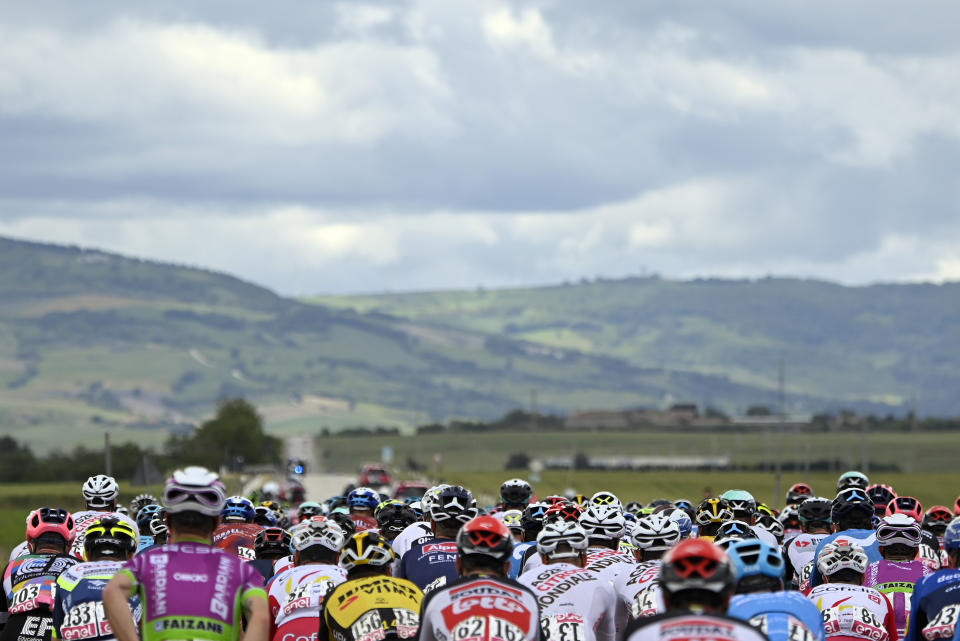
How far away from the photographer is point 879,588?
12.6 m

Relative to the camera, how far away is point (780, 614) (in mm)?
8602

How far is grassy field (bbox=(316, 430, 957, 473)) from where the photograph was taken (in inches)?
5266

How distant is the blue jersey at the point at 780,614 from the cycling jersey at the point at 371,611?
1.98 metres

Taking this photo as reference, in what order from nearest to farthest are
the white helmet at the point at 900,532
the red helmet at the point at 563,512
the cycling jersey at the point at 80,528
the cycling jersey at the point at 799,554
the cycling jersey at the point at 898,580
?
the cycling jersey at the point at 898,580
the white helmet at the point at 900,532
the red helmet at the point at 563,512
the cycling jersey at the point at 80,528
the cycling jersey at the point at 799,554

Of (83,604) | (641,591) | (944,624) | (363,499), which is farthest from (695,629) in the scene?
(363,499)

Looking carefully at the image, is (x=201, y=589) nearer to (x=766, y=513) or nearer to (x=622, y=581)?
(x=622, y=581)

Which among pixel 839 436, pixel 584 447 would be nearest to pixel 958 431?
pixel 839 436

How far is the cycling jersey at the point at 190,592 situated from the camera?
28.0 feet

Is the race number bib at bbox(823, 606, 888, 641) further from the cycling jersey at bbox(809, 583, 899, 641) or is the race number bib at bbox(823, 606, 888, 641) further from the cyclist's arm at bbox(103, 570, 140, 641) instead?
the cyclist's arm at bbox(103, 570, 140, 641)

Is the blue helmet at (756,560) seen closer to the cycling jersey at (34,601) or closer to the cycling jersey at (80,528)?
the cycling jersey at (34,601)

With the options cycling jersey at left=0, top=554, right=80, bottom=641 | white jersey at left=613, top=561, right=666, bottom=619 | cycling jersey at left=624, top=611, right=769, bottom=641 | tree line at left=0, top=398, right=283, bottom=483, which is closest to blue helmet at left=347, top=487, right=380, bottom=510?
cycling jersey at left=0, top=554, right=80, bottom=641

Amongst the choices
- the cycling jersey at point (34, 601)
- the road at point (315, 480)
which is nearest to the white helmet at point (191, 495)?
the cycling jersey at point (34, 601)

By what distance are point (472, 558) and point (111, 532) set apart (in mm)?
3593

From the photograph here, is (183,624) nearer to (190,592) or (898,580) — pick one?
(190,592)
